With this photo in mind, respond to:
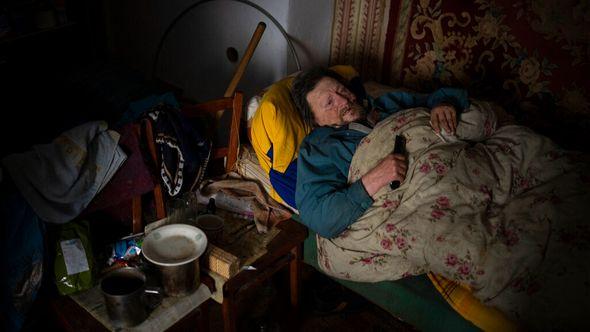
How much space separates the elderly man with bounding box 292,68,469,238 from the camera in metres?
1.54

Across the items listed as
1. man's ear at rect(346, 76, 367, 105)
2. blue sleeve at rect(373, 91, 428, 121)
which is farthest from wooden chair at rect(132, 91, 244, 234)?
blue sleeve at rect(373, 91, 428, 121)

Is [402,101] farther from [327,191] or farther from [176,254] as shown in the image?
[176,254]

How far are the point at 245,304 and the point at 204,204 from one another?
20.5 inches

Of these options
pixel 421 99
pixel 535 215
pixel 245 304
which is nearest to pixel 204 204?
pixel 245 304

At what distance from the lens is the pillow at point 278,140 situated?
5.95 ft

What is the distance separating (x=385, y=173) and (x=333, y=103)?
0.42 meters

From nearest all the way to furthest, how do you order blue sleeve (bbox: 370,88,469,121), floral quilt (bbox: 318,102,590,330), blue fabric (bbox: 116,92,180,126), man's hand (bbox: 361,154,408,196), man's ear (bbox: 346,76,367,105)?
floral quilt (bbox: 318,102,590,330) → man's hand (bbox: 361,154,408,196) → blue fabric (bbox: 116,92,180,126) → blue sleeve (bbox: 370,88,469,121) → man's ear (bbox: 346,76,367,105)

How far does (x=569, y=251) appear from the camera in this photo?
1270 mm

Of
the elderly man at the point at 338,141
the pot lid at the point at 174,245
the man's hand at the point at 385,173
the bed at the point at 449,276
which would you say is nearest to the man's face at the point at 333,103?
the elderly man at the point at 338,141

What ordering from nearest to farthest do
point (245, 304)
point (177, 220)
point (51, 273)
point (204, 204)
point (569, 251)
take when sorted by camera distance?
1. point (569, 251)
2. point (51, 273)
3. point (177, 220)
4. point (204, 204)
5. point (245, 304)

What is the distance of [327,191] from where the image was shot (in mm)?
1608

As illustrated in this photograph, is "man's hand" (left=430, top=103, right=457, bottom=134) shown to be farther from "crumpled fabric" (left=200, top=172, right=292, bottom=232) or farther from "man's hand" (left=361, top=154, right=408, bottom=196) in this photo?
"crumpled fabric" (left=200, top=172, right=292, bottom=232)

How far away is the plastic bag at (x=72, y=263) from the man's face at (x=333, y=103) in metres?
0.94

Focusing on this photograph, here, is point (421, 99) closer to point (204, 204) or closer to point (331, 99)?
point (331, 99)
